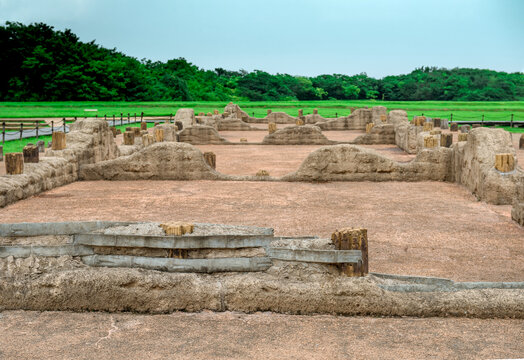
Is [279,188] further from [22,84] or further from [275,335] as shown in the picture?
[22,84]

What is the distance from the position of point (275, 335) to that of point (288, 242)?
4.19ft

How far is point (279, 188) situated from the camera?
13938mm

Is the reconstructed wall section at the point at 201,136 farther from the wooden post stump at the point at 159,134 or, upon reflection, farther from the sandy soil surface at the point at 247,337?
the sandy soil surface at the point at 247,337

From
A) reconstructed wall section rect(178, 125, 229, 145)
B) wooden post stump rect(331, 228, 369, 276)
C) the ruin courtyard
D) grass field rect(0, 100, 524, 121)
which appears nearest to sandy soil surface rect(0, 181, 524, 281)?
the ruin courtyard

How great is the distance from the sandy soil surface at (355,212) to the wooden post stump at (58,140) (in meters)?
1.07

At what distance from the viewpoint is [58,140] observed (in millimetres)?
14641

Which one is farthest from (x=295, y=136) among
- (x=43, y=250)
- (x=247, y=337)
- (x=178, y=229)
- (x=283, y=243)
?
(x=247, y=337)

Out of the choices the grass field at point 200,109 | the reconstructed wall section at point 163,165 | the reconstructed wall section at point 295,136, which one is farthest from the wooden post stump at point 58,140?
the grass field at point 200,109

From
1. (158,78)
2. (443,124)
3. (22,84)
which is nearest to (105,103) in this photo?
(22,84)

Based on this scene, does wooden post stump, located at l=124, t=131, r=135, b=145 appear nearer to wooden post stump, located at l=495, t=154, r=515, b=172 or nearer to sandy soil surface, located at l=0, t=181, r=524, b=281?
sandy soil surface, located at l=0, t=181, r=524, b=281

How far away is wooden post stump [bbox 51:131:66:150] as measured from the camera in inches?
573

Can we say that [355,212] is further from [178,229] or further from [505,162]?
[178,229]

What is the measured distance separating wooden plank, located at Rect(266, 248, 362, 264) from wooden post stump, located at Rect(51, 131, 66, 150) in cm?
998

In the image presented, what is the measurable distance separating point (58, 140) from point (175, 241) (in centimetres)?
969
